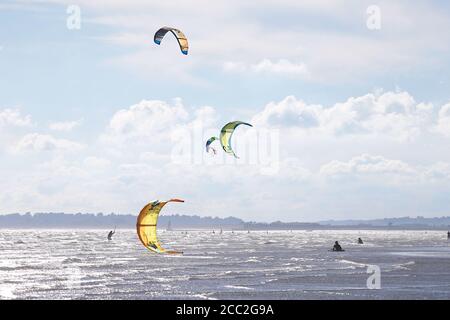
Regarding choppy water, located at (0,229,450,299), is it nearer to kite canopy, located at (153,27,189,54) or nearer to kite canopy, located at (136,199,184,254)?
kite canopy, located at (136,199,184,254)

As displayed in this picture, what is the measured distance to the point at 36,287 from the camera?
37625 millimetres

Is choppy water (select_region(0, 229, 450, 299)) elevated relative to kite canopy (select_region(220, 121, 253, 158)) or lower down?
lower down

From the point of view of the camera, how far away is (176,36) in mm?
32750

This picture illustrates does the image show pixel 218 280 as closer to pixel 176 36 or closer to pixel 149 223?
pixel 149 223

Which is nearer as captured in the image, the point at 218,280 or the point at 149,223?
the point at 149,223

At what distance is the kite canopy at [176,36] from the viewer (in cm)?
3241

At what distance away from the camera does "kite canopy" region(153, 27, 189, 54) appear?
32.4 meters

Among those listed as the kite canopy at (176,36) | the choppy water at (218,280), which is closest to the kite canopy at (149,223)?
→ the choppy water at (218,280)

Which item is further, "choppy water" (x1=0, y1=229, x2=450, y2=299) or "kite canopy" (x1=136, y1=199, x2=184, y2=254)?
"choppy water" (x1=0, y1=229, x2=450, y2=299)

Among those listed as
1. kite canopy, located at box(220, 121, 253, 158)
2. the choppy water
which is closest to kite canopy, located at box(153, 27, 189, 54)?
kite canopy, located at box(220, 121, 253, 158)

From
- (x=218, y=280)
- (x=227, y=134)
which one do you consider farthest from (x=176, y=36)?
(x=218, y=280)

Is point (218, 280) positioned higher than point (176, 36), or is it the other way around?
point (176, 36)

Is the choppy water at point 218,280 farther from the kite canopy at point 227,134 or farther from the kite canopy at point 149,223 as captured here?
the kite canopy at point 227,134
